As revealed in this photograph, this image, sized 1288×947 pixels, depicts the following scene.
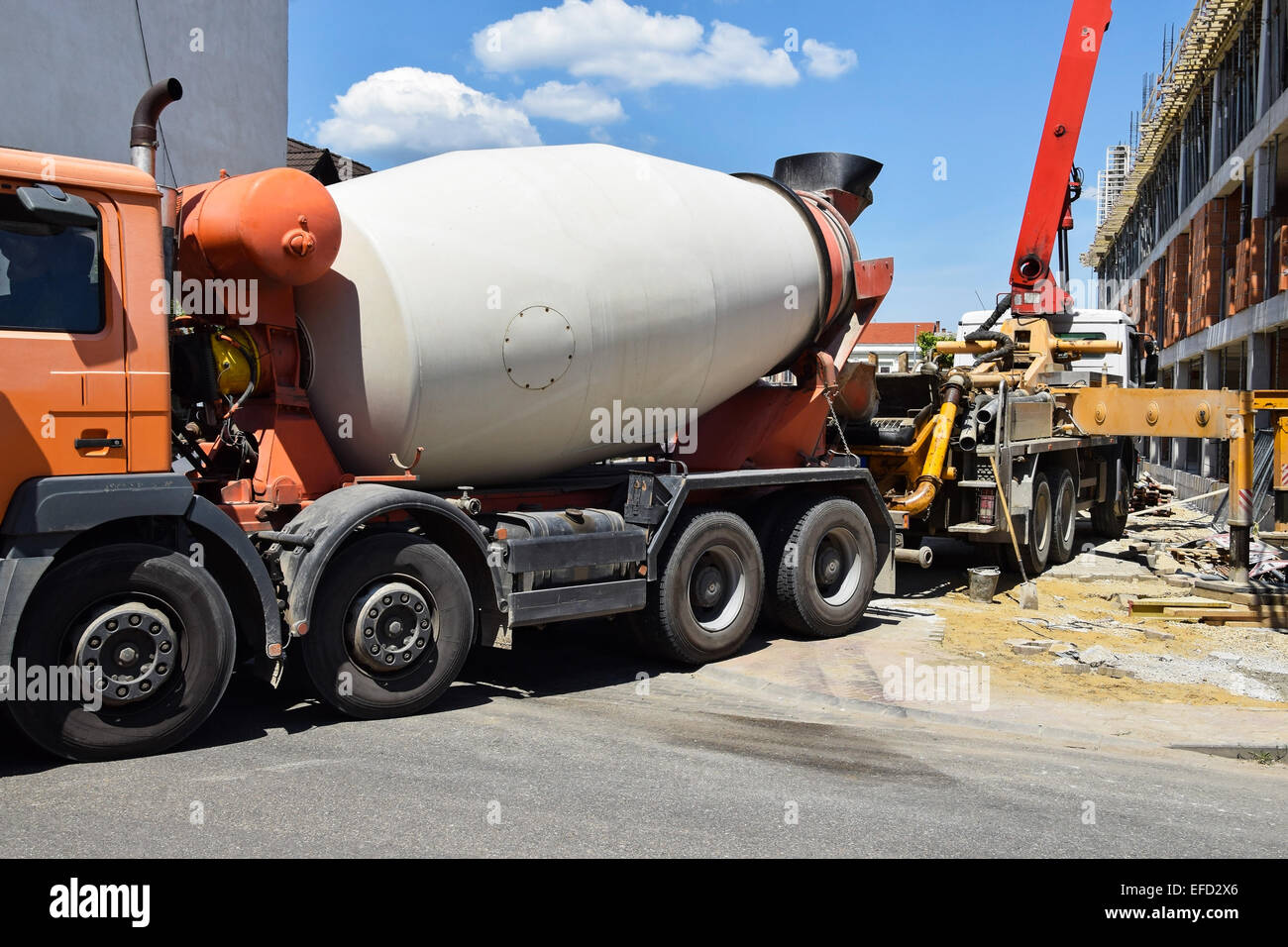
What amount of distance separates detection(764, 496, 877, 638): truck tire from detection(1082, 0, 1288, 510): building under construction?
5579mm

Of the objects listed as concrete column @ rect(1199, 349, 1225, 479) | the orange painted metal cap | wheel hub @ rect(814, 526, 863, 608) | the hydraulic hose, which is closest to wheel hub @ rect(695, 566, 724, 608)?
wheel hub @ rect(814, 526, 863, 608)

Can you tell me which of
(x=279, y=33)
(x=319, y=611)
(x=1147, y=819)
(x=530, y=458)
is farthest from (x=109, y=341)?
(x=279, y=33)

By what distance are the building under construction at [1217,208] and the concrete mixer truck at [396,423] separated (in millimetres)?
6850

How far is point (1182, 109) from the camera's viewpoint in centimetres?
3359

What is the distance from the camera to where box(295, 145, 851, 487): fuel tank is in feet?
21.9

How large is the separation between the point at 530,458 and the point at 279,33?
11475 millimetres

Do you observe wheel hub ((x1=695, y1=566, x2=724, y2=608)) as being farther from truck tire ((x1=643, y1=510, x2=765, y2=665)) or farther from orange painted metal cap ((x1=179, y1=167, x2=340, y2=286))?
orange painted metal cap ((x1=179, y1=167, x2=340, y2=286))

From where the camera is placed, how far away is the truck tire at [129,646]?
5.22 m

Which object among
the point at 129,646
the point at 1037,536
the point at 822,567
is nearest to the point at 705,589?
the point at 822,567

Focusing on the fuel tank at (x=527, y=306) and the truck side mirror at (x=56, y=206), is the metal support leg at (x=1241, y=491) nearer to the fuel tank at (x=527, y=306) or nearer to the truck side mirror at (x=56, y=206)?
the fuel tank at (x=527, y=306)

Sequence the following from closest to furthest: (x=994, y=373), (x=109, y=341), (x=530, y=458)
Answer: (x=109, y=341) → (x=530, y=458) → (x=994, y=373)

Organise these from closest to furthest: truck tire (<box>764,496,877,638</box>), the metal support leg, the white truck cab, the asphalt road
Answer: the asphalt road → truck tire (<box>764,496,877,638</box>) → the metal support leg → the white truck cab
